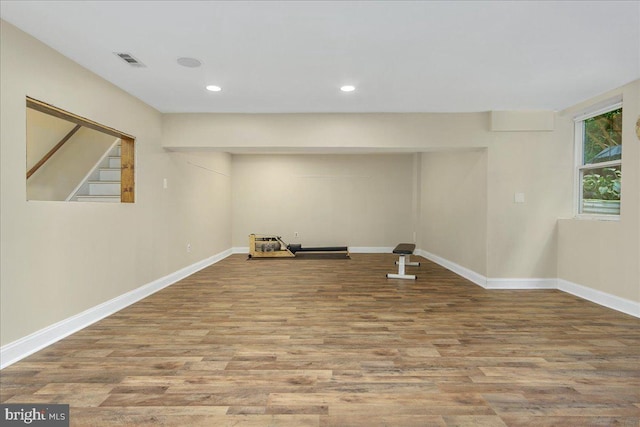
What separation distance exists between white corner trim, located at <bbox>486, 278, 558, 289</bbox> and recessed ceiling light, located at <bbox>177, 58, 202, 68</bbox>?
4.28m

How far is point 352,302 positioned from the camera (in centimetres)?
376

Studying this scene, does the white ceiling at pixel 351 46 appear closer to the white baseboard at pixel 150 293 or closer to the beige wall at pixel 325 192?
the white baseboard at pixel 150 293

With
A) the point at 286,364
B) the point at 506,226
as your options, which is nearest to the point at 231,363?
the point at 286,364

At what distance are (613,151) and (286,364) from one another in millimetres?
4284

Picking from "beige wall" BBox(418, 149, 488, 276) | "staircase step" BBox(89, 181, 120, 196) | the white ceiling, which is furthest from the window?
"staircase step" BBox(89, 181, 120, 196)

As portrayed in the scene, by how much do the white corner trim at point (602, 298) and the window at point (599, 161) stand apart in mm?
913

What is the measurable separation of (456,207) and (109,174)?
5.15 metres

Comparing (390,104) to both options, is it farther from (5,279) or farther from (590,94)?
(5,279)

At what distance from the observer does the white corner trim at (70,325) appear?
7.48 feet

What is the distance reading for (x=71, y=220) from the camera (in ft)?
9.39

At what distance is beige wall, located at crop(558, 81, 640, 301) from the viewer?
3330 mm

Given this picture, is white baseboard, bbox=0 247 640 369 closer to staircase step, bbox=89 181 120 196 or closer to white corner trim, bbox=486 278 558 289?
white corner trim, bbox=486 278 558 289

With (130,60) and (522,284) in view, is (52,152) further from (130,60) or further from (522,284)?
(522,284)

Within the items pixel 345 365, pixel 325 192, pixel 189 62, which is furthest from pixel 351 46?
pixel 325 192
